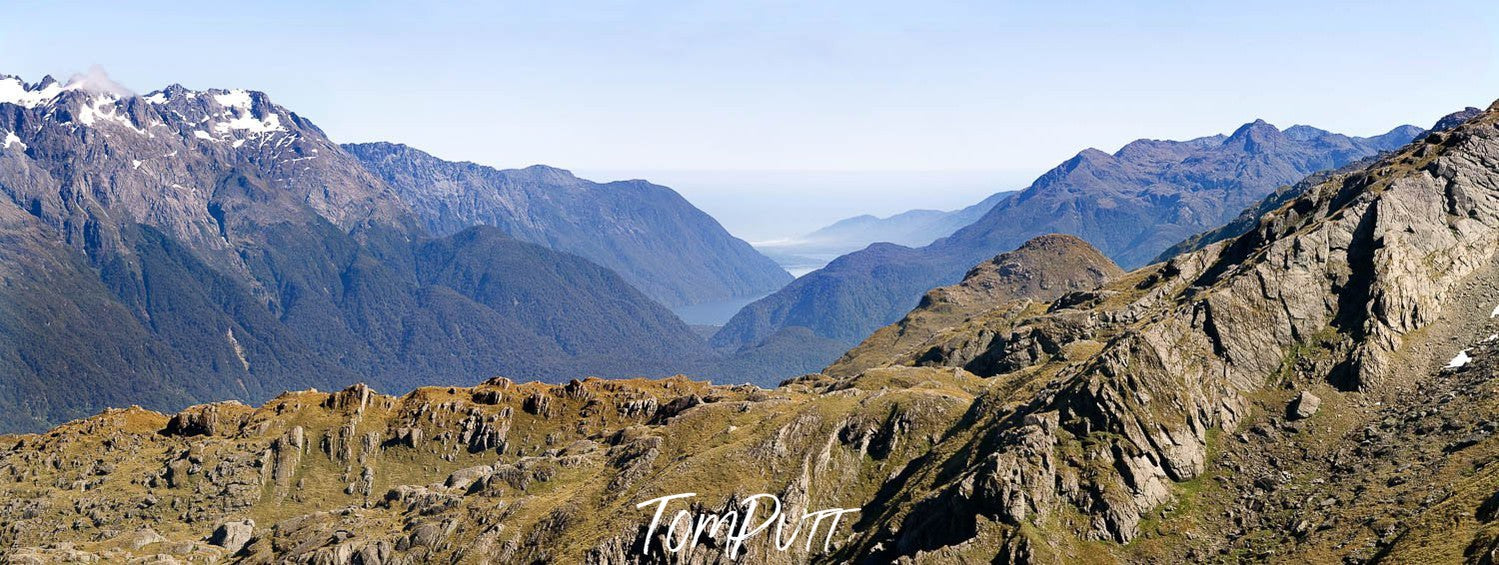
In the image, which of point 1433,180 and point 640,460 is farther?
point 640,460

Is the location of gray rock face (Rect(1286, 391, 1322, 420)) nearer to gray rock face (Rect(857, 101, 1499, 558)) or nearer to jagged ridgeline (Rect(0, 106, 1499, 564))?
gray rock face (Rect(857, 101, 1499, 558))

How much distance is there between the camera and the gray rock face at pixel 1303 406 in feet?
451

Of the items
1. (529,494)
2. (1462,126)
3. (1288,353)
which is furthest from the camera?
(529,494)

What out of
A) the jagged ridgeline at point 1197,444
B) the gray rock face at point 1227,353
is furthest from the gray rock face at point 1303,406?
the jagged ridgeline at point 1197,444

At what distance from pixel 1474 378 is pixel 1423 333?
14470mm

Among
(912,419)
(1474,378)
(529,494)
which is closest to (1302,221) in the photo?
(1474,378)

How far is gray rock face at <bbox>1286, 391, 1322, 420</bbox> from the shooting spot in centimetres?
13738

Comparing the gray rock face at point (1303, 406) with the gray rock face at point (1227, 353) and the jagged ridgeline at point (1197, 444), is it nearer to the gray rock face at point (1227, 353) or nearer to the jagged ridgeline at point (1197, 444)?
the gray rock face at point (1227, 353)

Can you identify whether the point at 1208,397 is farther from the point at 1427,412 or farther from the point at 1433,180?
the point at 1433,180

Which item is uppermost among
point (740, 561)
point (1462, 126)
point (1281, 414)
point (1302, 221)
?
point (1462, 126)

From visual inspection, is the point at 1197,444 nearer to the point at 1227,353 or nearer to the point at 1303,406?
the point at 1303,406

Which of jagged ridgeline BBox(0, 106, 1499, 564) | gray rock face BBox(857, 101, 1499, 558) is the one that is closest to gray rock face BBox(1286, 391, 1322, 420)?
gray rock face BBox(857, 101, 1499, 558)

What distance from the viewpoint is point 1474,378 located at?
131m

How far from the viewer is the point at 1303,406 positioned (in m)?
138
